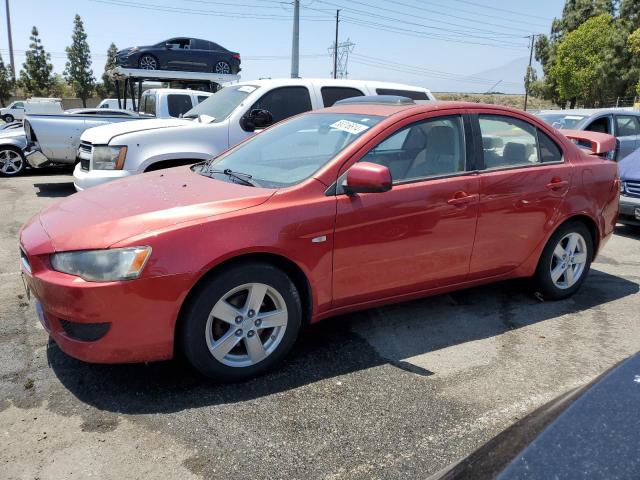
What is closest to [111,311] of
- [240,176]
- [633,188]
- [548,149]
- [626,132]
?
[240,176]

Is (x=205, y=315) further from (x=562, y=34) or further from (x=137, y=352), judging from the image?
(x=562, y=34)

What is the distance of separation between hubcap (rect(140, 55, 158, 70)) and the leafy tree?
132 ft

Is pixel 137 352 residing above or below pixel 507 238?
below

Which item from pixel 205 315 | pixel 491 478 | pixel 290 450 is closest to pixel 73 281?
pixel 205 315

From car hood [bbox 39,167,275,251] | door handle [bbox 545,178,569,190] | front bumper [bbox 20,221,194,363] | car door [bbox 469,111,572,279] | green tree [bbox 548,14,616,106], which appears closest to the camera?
front bumper [bbox 20,221,194,363]

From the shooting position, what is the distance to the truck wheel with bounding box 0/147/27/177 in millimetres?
11823

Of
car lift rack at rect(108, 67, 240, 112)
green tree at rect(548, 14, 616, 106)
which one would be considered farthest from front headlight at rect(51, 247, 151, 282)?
green tree at rect(548, 14, 616, 106)

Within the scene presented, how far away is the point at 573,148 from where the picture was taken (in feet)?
14.8

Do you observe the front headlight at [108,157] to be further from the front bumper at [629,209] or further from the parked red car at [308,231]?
the front bumper at [629,209]

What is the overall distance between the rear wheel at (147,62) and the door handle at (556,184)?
13.8 metres

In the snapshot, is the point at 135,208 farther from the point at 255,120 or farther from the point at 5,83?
the point at 5,83

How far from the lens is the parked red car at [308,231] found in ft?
9.32

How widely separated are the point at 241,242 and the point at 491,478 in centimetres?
190

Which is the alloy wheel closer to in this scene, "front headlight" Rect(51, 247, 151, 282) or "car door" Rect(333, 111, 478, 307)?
"car door" Rect(333, 111, 478, 307)
